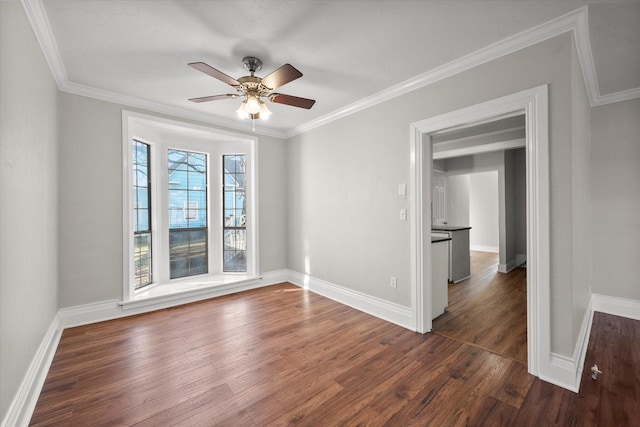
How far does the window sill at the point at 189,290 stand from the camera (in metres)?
3.45

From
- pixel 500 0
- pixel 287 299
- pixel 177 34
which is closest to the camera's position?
pixel 500 0

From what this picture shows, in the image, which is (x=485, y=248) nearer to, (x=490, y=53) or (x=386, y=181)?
(x=386, y=181)

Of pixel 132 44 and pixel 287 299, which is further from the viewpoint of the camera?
pixel 287 299

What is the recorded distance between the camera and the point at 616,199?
3.23 meters

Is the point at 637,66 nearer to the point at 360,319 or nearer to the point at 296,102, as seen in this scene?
the point at 296,102

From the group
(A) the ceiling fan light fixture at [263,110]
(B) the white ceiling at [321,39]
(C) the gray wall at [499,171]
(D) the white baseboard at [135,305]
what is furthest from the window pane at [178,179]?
(C) the gray wall at [499,171]

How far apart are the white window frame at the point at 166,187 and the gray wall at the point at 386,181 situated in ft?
2.35

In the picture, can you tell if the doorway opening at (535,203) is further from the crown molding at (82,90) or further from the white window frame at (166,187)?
the white window frame at (166,187)

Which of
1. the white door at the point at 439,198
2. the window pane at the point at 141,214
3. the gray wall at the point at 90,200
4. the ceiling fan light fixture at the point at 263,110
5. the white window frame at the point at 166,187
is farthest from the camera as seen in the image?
the white door at the point at 439,198

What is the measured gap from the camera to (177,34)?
2.10 m

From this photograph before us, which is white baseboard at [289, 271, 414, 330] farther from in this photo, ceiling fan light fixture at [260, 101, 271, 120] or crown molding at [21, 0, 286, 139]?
crown molding at [21, 0, 286, 139]

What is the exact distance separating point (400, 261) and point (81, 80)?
3951 mm

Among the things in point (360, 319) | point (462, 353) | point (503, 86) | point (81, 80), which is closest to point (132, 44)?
point (81, 80)

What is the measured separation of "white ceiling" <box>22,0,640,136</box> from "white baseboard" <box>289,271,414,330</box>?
96.0 inches
